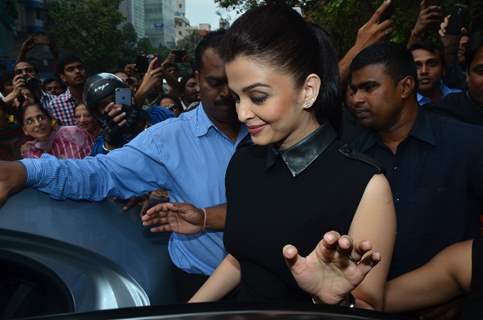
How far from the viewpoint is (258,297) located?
1.55 meters

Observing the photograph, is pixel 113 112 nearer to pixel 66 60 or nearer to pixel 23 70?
pixel 66 60

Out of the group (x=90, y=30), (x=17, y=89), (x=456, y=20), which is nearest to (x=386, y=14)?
(x=456, y=20)

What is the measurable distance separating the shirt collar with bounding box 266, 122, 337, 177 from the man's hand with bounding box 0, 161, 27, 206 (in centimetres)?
78

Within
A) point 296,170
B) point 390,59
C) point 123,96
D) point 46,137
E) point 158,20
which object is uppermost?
point 390,59

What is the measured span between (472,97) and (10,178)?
2.41 meters

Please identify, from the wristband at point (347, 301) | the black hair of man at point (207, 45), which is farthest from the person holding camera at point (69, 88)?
the wristband at point (347, 301)

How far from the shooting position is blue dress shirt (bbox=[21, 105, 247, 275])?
2.25m

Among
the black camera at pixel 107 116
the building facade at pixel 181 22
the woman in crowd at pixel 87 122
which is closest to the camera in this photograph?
the black camera at pixel 107 116

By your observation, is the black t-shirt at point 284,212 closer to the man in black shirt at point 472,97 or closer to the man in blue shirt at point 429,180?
the man in blue shirt at point 429,180

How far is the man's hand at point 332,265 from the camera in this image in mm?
1126

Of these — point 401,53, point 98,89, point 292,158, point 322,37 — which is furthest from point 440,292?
point 98,89

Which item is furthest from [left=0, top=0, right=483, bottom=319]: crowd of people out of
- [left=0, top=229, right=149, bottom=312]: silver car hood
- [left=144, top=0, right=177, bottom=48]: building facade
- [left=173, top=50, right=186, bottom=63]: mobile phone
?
[left=144, top=0, right=177, bottom=48]: building facade

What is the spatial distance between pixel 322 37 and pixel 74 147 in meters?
2.78

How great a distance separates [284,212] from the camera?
1486 millimetres
